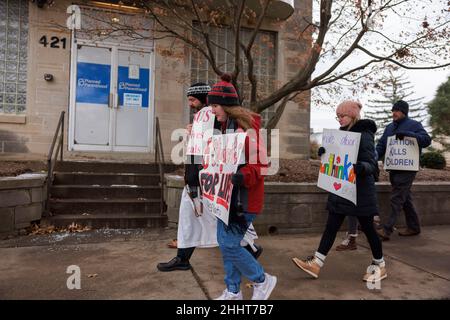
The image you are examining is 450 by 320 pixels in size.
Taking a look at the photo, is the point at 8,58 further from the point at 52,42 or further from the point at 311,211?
the point at 311,211

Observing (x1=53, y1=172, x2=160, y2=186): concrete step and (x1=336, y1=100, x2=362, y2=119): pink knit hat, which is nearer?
(x1=336, y1=100, x2=362, y2=119): pink knit hat

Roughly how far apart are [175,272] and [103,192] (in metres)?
3.15

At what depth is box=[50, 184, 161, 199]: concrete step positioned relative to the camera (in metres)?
6.43

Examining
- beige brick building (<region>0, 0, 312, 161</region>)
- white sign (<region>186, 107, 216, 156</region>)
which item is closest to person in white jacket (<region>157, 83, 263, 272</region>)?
white sign (<region>186, 107, 216, 156</region>)

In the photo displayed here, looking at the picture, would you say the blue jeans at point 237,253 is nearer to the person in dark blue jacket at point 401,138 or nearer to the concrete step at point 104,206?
the person in dark blue jacket at point 401,138

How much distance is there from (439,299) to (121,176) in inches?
213

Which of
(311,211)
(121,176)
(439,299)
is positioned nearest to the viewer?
(439,299)

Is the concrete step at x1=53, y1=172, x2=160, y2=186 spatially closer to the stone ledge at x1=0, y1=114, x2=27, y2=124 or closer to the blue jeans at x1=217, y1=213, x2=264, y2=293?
the stone ledge at x1=0, y1=114, x2=27, y2=124

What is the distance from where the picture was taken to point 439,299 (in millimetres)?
3445

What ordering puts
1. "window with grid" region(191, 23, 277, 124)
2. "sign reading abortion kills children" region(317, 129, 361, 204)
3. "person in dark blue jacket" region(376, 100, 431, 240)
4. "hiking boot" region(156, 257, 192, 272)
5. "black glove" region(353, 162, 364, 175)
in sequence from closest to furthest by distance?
"black glove" region(353, 162, 364, 175) < "sign reading abortion kills children" region(317, 129, 361, 204) < "hiking boot" region(156, 257, 192, 272) < "person in dark blue jacket" region(376, 100, 431, 240) < "window with grid" region(191, 23, 277, 124)

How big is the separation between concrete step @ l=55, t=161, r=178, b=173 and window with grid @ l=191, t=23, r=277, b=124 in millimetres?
2958

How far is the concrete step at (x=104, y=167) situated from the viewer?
728 centimetres

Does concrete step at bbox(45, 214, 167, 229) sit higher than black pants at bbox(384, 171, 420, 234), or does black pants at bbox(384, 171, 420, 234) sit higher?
black pants at bbox(384, 171, 420, 234)

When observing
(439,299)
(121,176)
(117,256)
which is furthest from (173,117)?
(439,299)
